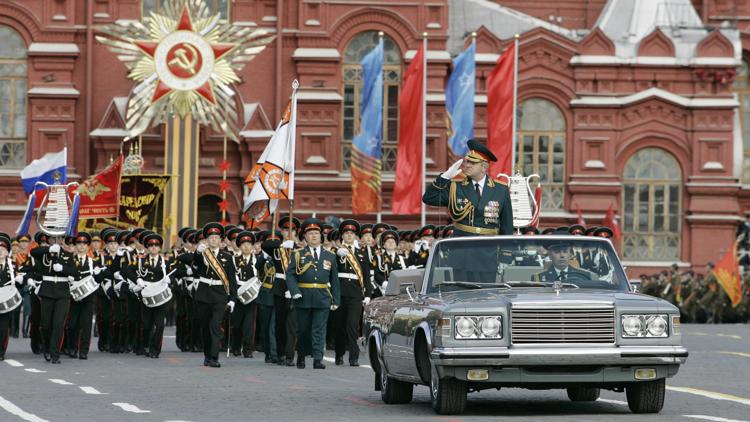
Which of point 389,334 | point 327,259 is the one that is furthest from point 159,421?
point 327,259

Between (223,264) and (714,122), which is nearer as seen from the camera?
(223,264)

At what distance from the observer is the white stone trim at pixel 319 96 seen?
4647 centimetres

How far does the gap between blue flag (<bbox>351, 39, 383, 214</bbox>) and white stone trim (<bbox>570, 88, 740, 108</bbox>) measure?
22.8ft

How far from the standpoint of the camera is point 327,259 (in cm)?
2258

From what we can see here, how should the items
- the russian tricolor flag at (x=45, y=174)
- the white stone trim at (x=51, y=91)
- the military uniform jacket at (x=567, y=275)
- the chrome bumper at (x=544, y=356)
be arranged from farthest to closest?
1. the white stone trim at (x=51, y=91)
2. the russian tricolor flag at (x=45, y=174)
3. the military uniform jacket at (x=567, y=275)
4. the chrome bumper at (x=544, y=356)

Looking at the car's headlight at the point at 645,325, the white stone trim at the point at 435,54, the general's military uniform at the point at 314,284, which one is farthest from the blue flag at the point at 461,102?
the car's headlight at the point at 645,325

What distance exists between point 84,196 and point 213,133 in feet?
30.6

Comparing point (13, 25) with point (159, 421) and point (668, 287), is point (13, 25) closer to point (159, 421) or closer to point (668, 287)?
point (668, 287)

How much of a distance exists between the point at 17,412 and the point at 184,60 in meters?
25.4

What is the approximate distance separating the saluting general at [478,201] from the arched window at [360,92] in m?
29.7

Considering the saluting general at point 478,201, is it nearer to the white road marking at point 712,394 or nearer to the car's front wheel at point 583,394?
the car's front wheel at point 583,394

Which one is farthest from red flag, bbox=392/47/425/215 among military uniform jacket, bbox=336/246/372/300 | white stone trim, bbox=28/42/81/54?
military uniform jacket, bbox=336/246/372/300

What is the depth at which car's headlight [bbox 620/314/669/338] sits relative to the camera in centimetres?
1442

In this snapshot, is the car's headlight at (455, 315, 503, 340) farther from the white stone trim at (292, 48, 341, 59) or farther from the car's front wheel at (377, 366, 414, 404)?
the white stone trim at (292, 48, 341, 59)
